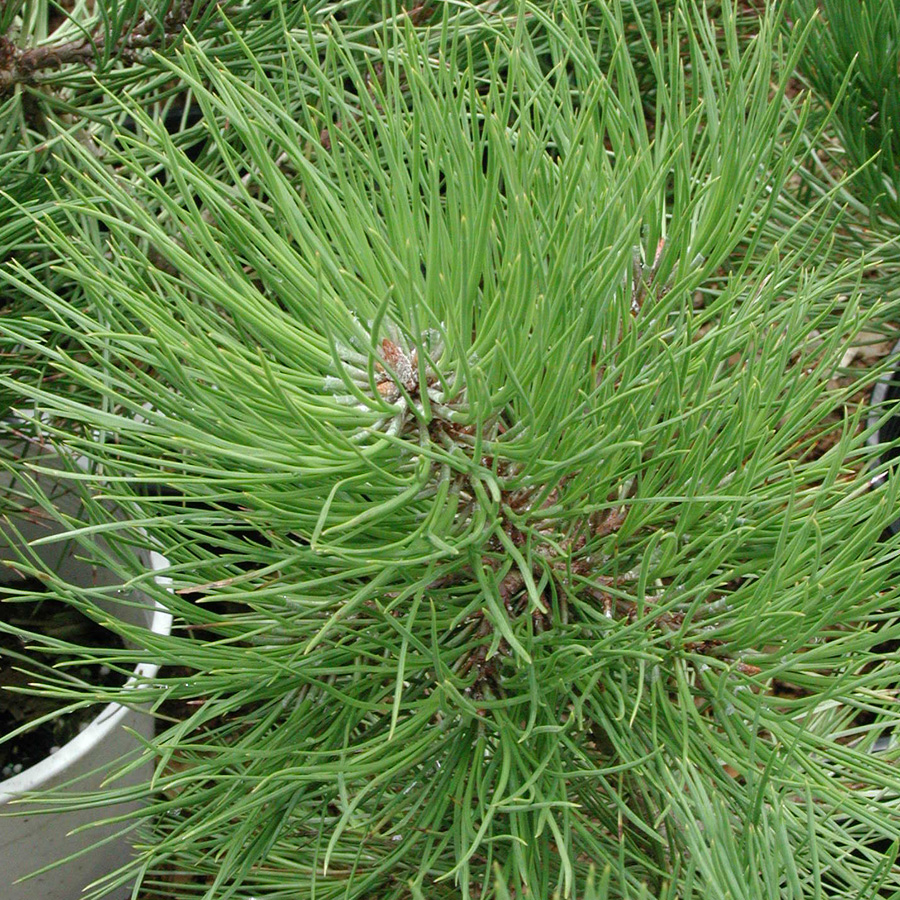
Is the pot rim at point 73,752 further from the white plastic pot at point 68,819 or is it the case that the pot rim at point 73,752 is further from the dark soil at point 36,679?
the dark soil at point 36,679

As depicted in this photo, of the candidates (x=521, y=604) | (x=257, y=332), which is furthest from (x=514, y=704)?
(x=257, y=332)

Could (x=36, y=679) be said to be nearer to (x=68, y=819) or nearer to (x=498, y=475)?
(x=68, y=819)

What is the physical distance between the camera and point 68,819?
0.73 metres

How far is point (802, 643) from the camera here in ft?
1.20

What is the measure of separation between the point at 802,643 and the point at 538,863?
15 cm

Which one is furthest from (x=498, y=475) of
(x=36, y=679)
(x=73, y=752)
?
(x=36, y=679)

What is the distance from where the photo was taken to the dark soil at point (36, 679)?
0.85m

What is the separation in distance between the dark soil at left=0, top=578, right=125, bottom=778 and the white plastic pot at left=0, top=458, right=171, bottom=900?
0.09m

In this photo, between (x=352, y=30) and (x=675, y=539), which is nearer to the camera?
(x=675, y=539)

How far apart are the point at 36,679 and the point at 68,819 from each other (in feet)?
0.55

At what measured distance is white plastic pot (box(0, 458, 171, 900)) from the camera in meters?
0.68

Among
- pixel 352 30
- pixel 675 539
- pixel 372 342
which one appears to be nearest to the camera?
pixel 372 342

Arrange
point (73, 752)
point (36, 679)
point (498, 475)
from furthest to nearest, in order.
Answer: point (36, 679), point (73, 752), point (498, 475)

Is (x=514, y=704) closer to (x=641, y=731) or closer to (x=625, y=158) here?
(x=641, y=731)
